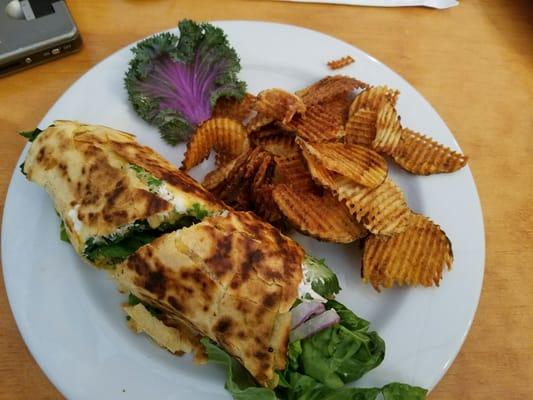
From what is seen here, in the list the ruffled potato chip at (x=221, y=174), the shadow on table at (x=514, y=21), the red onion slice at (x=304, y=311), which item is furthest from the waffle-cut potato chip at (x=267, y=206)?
the shadow on table at (x=514, y=21)

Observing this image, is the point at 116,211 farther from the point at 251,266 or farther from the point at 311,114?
the point at 311,114

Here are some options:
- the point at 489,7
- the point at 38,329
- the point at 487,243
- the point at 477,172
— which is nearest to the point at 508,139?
the point at 477,172

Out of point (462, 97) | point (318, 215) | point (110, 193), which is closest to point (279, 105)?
point (318, 215)

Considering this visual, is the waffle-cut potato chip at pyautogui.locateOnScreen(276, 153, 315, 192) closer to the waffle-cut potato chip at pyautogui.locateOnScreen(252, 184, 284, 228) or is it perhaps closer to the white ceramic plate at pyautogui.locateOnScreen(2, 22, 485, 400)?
the waffle-cut potato chip at pyautogui.locateOnScreen(252, 184, 284, 228)

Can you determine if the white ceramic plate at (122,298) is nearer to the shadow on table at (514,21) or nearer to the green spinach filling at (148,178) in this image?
the green spinach filling at (148,178)

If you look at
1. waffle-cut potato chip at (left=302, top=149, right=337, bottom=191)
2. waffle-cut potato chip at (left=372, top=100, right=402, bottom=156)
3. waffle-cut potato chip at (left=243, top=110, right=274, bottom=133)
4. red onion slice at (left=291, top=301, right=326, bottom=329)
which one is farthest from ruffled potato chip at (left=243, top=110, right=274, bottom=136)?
red onion slice at (left=291, top=301, right=326, bottom=329)

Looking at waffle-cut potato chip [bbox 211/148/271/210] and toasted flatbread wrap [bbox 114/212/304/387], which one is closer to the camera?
toasted flatbread wrap [bbox 114/212/304/387]
